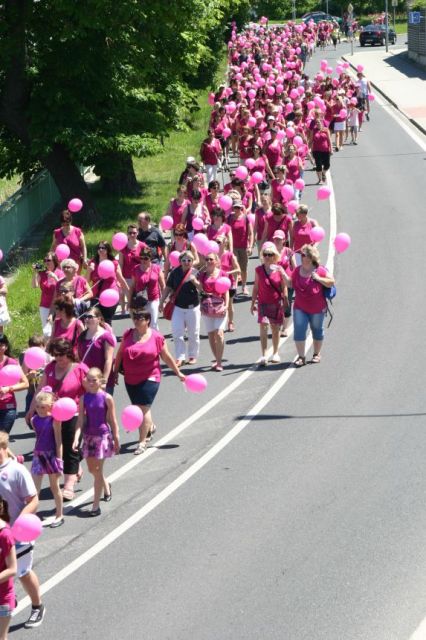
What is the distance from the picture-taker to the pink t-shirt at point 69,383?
11.6 m

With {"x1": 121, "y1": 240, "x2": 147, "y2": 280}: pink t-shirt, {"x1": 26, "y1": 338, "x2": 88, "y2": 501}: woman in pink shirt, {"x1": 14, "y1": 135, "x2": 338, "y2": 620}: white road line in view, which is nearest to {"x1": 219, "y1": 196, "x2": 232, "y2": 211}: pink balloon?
{"x1": 121, "y1": 240, "x2": 147, "y2": 280}: pink t-shirt

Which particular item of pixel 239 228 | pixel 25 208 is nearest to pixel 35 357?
pixel 239 228

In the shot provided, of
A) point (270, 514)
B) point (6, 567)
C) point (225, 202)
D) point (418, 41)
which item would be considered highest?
point (6, 567)

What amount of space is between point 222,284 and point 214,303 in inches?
13.1

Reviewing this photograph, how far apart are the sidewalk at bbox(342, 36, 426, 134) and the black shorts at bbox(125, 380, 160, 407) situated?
1116 inches

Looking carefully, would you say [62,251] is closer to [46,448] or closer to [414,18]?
[46,448]

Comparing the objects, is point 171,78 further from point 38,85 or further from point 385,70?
point 385,70

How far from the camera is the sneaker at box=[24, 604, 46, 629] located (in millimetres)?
9164

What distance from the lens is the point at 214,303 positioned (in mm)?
15867

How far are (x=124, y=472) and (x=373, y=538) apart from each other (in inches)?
122

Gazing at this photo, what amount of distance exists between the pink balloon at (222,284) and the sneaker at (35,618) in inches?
277

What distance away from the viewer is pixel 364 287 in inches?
789

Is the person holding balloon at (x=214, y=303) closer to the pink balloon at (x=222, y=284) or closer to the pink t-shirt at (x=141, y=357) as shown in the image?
the pink balloon at (x=222, y=284)

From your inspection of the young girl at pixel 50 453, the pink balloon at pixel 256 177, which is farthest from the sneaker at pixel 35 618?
the pink balloon at pixel 256 177
